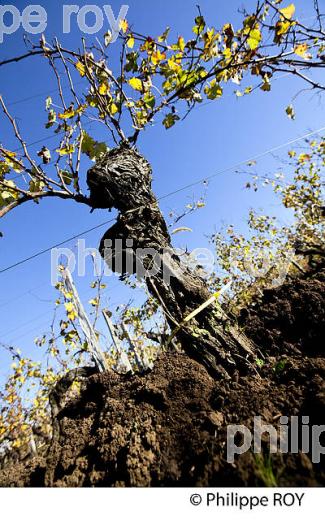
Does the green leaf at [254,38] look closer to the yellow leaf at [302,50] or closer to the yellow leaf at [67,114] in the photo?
the yellow leaf at [302,50]

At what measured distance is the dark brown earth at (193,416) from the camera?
1.04 m

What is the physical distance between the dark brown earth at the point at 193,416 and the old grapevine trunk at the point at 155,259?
0.16m

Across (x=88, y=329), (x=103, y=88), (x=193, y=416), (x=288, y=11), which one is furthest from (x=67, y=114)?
(x=193, y=416)

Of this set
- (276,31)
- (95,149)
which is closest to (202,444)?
(95,149)

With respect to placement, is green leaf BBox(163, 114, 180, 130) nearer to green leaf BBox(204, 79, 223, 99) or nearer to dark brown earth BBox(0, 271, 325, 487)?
green leaf BBox(204, 79, 223, 99)

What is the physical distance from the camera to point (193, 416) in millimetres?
1370

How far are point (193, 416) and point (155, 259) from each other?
1.19m

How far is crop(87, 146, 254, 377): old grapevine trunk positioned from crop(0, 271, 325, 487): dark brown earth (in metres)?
0.16

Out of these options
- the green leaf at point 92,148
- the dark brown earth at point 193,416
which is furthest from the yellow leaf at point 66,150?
the dark brown earth at point 193,416

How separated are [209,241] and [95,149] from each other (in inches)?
436

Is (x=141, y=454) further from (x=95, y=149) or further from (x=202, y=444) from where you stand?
(x=95, y=149)

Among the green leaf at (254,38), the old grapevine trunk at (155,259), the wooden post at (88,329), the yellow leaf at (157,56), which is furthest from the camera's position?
the wooden post at (88,329)

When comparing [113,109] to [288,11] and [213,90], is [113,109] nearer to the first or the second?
[213,90]
